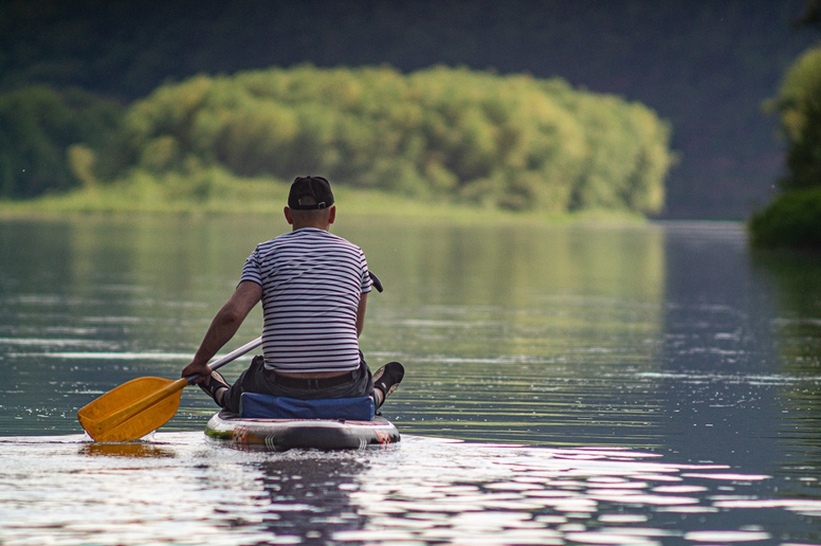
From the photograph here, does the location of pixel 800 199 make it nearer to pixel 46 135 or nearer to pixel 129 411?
pixel 129 411

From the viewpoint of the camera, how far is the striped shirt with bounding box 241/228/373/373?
317 inches

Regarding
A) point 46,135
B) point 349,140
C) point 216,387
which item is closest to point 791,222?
point 216,387

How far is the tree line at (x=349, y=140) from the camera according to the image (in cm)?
15550

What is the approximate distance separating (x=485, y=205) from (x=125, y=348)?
5453 inches

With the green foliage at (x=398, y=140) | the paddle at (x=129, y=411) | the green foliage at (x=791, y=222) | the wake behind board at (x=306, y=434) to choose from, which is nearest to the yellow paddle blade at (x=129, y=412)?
the paddle at (x=129, y=411)

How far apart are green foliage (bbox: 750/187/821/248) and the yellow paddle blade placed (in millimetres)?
34219

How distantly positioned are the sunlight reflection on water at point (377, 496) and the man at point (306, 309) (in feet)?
1.53

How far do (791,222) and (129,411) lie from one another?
118 ft

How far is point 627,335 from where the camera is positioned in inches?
681

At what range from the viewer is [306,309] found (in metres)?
8.04

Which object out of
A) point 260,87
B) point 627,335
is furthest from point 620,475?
point 260,87

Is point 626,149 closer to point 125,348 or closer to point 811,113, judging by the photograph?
point 811,113

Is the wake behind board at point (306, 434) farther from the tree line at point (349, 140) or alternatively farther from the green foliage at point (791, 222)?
the tree line at point (349, 140)

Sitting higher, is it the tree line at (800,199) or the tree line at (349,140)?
the tree line at (349,140)
